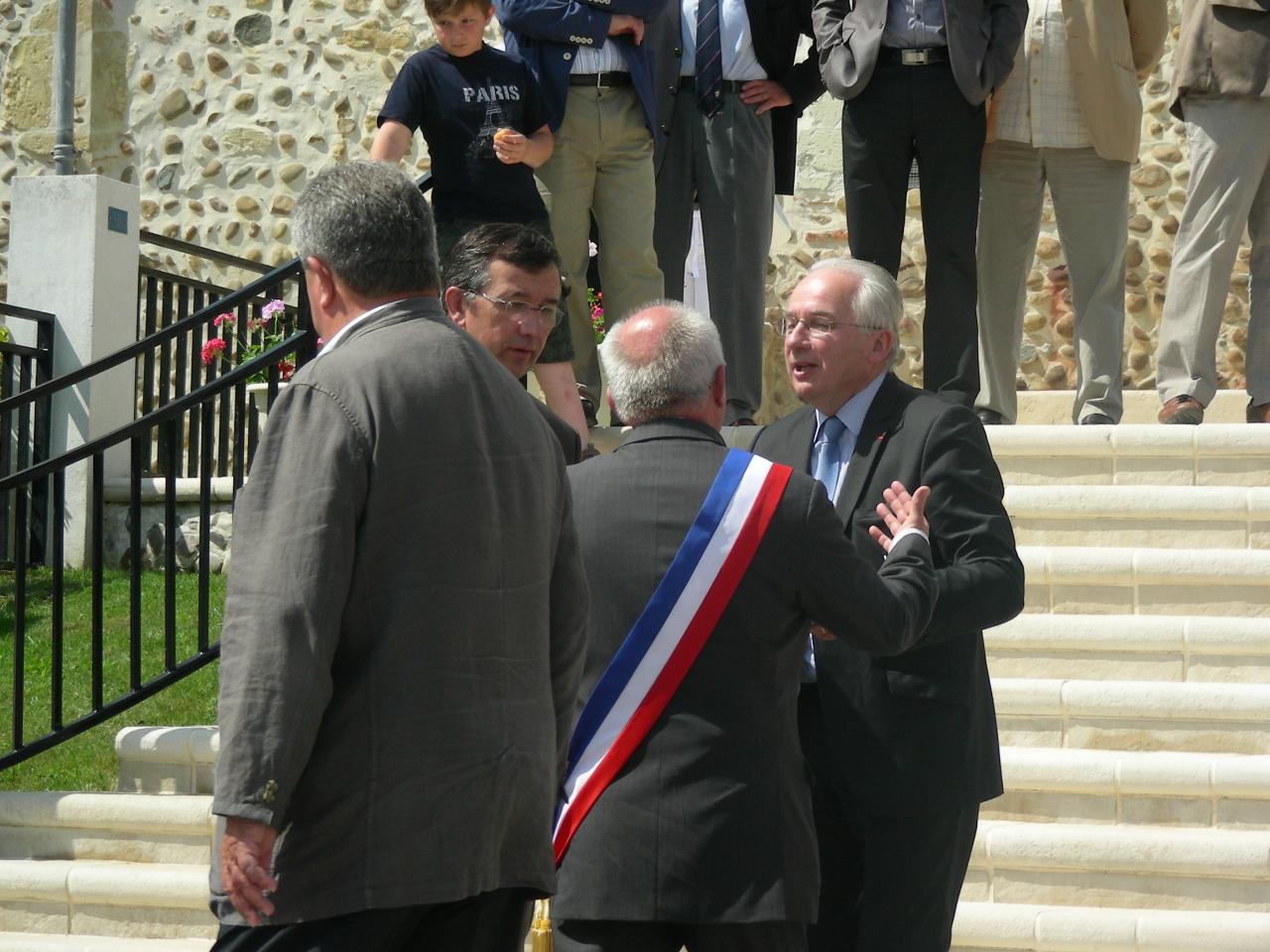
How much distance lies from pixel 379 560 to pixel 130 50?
392 inches

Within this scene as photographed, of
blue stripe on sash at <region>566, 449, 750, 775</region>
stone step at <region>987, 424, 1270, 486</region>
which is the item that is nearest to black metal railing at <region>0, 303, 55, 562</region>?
stone step at <region>987, 424, 1270, 486</region>

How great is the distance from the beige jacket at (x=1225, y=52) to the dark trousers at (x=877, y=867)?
130 inches

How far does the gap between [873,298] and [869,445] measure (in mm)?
297

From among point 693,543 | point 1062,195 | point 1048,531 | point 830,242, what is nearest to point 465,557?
point 693,543

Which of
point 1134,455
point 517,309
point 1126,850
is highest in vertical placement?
point 517,309

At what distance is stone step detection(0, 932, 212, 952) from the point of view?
13.4ft

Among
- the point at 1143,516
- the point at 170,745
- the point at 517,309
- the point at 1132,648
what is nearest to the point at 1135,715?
the point at 1132,648

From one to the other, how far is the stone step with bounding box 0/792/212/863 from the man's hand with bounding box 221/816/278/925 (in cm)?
221

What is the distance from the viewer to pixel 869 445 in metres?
3.28

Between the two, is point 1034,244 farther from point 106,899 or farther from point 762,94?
point 106,899

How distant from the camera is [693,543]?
2.79 metres

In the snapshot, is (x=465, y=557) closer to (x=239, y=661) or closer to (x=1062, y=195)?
(x=239, y=661)

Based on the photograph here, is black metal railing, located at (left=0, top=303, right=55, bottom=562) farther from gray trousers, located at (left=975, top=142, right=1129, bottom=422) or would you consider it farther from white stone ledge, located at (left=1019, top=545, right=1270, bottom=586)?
white stone ledge, located at (left=1019, top=545, right=1270, bottom=586)

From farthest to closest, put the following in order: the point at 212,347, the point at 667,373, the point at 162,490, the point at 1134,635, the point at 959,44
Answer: the point at 212,347 → the point at 162,490 → the point at 959,44 → the point at 1134,635 → the point at 667,373
